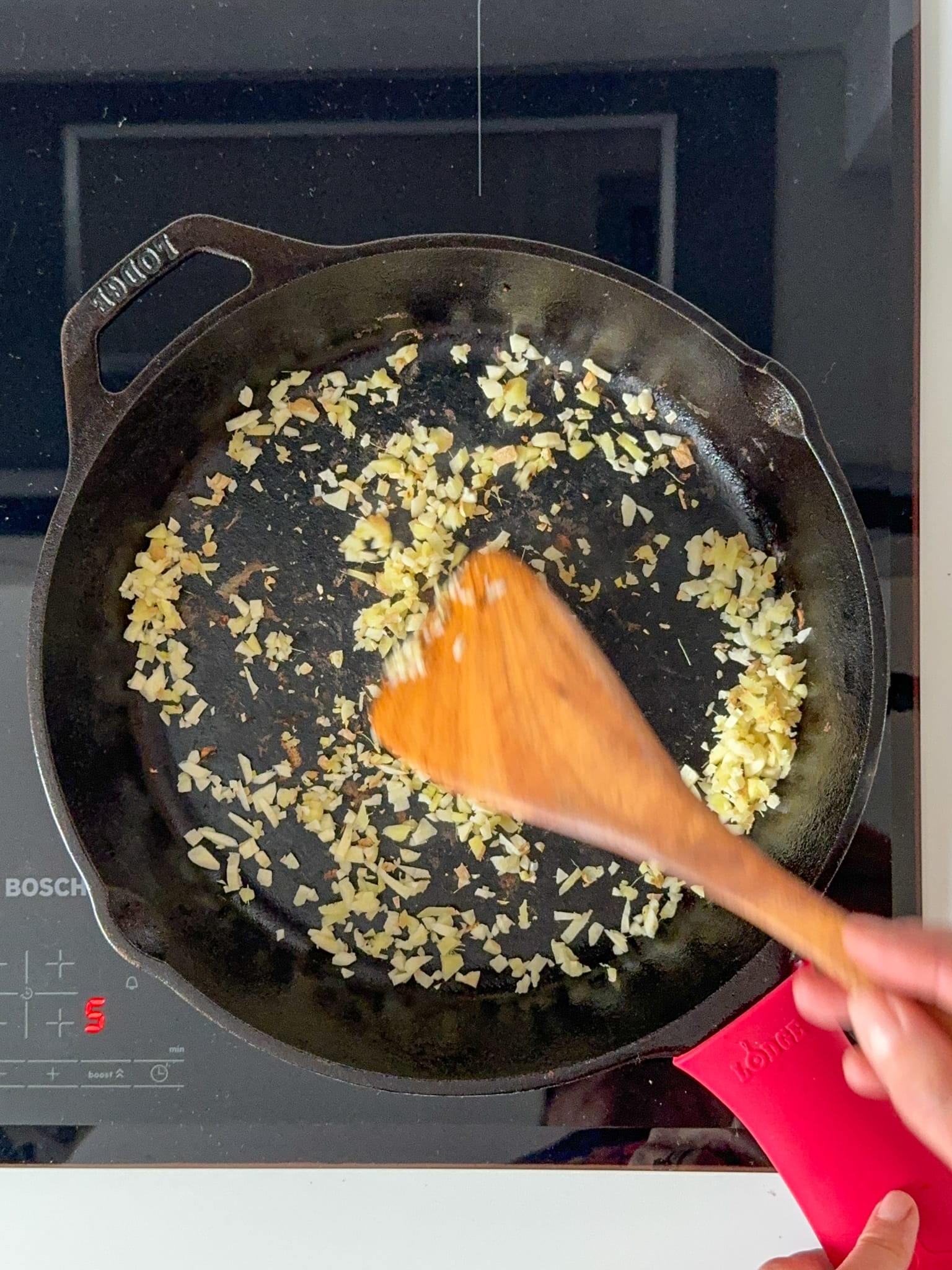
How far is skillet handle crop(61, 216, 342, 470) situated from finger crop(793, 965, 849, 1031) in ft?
2.51

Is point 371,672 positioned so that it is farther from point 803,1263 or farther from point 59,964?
point 803,1263

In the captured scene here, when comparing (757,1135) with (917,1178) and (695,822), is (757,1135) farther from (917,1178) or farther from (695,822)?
(695,822)

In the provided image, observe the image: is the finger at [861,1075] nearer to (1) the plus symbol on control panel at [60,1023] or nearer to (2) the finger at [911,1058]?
(2) the finger at [911,1058]

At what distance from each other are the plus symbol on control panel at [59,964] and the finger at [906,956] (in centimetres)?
71

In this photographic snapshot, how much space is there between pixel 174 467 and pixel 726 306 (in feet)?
1.97

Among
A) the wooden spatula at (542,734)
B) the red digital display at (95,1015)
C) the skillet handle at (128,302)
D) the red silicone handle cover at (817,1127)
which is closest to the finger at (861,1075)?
the red silicone handle cover at (817,1127)

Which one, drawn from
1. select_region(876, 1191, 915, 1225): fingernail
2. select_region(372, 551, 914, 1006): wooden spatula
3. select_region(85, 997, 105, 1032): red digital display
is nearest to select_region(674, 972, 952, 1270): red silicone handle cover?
select_region(876, 1191, 915, 1225): fingernail

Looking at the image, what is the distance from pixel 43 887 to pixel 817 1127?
0.75m

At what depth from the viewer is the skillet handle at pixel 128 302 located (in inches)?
32.7

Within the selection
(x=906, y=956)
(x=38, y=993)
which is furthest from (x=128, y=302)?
(x=906, y=956)

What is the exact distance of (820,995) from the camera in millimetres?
794

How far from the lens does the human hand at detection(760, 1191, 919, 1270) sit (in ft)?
2.50

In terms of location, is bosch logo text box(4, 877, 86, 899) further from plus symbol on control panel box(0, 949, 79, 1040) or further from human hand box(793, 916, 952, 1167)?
human hand box(793, 916, 952, 1167)

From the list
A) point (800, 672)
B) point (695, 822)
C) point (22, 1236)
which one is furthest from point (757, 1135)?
point (22, 1236)
